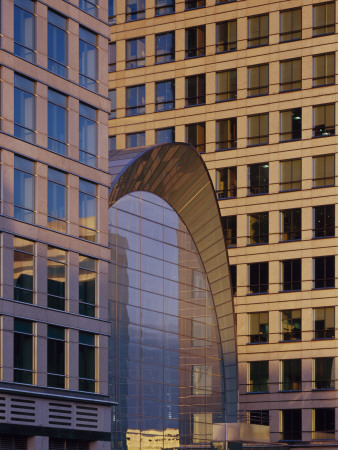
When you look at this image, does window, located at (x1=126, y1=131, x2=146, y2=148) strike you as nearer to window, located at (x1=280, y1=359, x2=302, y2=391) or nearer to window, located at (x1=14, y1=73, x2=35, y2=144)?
window, located at (x1=280, y1=359, x2=302, y2=391)

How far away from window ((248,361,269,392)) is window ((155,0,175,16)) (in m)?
25.7

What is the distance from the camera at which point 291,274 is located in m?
81.1

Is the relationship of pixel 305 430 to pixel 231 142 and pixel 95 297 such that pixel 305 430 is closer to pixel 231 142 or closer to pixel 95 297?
pixel 231 142

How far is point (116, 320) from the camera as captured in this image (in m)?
59.8

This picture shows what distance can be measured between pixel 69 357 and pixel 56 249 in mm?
4495

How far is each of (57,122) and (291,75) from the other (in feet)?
114

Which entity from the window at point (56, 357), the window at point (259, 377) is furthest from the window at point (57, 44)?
the window at point (259, 377)

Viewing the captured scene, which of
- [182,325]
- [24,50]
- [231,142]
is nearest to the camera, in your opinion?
[24,50]

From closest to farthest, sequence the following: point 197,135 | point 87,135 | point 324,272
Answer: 1. point 87,135
2. point 324,272
3. point 197,135

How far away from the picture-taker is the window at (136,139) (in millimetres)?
86438

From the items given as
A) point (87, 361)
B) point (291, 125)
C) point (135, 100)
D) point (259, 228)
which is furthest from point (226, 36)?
point (87, 361)

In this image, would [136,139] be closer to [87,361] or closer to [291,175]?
[291,175]

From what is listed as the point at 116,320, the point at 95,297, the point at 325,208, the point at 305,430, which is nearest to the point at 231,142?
the point at 325,208

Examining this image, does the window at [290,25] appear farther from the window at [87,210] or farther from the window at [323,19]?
the window at [87,210]
